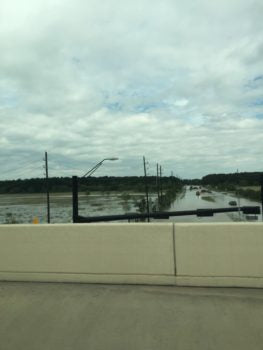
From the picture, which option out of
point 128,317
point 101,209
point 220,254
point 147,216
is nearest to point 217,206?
point 101,209

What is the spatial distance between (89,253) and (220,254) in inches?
75.5

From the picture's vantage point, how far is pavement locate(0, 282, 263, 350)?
4.28m

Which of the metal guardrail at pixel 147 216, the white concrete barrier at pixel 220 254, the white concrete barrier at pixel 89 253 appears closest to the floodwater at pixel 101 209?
the metal guardrail at pixel 147 216

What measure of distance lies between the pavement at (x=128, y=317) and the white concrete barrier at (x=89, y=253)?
0.21m

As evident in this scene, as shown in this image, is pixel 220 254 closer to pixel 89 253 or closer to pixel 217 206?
pixel 89 253

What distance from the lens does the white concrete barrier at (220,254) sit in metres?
5.83

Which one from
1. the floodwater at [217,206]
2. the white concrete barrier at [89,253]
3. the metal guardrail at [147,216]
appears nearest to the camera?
the white concrete barrier at [89,253]

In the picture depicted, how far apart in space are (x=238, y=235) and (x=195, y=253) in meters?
0.66

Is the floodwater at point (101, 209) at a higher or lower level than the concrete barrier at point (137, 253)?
lower

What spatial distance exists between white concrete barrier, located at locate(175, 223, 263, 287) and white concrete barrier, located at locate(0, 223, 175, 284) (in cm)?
19

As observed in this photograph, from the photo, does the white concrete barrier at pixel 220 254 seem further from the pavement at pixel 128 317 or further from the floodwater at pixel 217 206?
the floodwater at pixel 217 206

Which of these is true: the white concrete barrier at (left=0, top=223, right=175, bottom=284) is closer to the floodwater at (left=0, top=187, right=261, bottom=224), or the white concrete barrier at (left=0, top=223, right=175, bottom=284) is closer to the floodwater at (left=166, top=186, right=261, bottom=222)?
the floodwater at (left=166, top=186, right=261, bottom=222)

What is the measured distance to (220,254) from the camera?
5914 mm

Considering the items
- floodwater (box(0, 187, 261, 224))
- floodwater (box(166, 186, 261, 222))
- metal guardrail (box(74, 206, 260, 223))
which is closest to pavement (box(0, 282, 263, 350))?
metal guardrail (box(74, 206, 260, 223))
